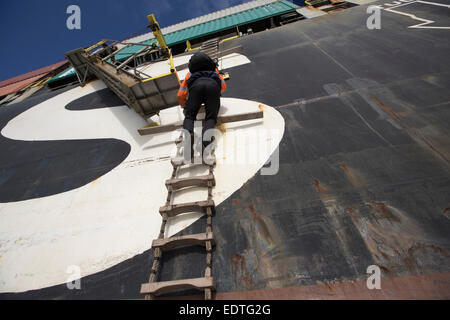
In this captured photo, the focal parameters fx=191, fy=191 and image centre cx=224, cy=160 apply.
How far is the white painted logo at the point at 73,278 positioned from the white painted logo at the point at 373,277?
156 inches

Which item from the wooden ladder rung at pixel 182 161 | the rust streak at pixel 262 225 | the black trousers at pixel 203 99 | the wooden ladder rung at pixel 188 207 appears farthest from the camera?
the black trousers at pixel 203 99

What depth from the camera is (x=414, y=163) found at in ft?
10.5

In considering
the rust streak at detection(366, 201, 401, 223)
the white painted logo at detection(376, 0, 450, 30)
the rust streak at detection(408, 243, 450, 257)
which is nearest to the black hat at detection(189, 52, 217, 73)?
the rust streak at detection(366, 201, 401, 223)

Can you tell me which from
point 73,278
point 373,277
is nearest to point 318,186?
point 373,277

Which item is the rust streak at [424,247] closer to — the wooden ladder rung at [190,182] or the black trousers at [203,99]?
the wooden ladder rung at [190,182]

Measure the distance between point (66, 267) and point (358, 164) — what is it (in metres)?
5.27

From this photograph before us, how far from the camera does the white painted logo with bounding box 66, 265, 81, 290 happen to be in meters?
2.93

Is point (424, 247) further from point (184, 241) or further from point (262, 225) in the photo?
point (184, 241)

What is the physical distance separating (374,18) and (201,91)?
10.2 metres

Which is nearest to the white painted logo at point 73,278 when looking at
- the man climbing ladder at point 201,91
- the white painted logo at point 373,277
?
the man climbing ladder at point 201,91

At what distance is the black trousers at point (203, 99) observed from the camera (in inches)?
167

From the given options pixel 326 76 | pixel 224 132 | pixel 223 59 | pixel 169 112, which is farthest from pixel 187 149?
pixel 223 59

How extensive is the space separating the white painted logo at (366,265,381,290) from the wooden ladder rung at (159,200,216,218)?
2.17 metres

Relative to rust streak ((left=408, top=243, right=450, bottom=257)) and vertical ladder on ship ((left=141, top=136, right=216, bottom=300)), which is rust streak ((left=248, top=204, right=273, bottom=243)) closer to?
vertical ladder on ship ((left=141, top=136, right=216, bottom=300))
